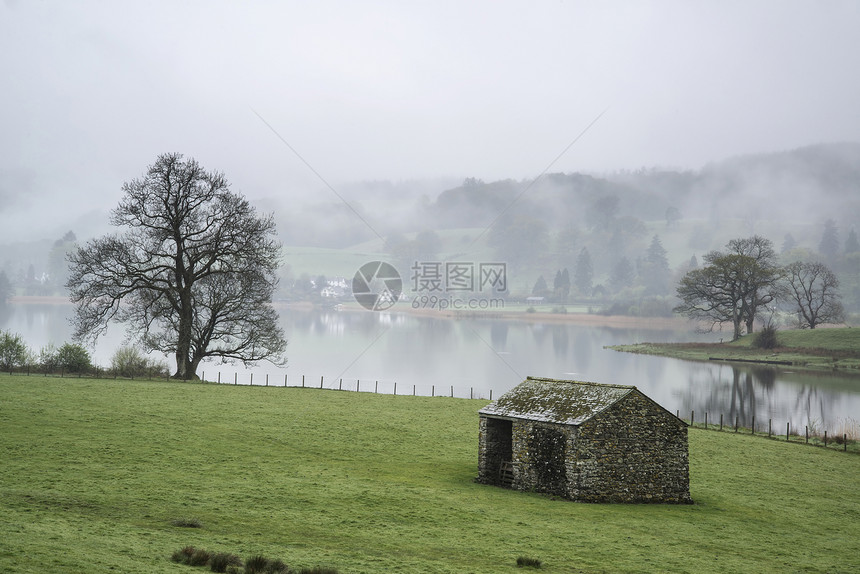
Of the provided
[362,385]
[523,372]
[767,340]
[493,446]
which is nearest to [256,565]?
[493,446]

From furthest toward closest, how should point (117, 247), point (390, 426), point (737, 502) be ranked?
1. point (117, 247)
2. point (390, 426)
3. point (737, 502)

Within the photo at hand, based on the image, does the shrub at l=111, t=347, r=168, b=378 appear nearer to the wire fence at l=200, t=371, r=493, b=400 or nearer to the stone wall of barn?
the wire fence at l=200, t=371, r=493, b=400

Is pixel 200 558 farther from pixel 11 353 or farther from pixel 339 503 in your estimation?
pixel 11 353

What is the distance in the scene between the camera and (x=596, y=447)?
23.5m

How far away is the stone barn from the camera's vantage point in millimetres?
23562

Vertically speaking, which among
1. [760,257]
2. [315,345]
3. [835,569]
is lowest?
[835,569]

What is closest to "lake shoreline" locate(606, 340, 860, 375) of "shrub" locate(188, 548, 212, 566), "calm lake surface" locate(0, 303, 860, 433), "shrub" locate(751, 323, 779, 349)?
"shrub" locate(751, 323, 779, 349)

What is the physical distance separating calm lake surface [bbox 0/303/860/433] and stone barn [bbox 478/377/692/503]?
28.0 metres

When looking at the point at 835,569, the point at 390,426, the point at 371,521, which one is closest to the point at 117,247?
the point at 390,426

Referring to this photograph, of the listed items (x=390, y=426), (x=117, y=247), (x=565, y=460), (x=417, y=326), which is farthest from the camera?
(x=417, y=326)

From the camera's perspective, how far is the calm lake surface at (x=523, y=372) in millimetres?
58031

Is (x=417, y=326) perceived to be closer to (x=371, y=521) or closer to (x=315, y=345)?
(x=315, y=345)

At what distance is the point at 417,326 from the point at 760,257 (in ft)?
280

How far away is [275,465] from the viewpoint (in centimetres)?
2528
